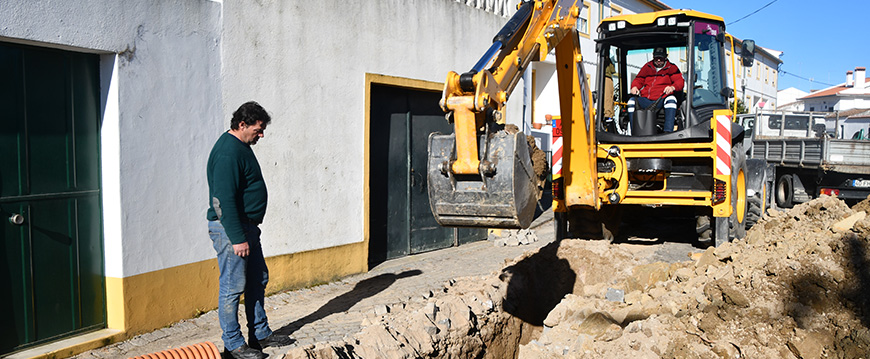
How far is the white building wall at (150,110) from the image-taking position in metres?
5.14

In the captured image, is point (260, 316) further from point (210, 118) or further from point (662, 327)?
point (662, 327)

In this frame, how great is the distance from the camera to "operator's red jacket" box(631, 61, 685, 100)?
7.39 metres

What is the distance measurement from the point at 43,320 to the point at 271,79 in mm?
3075

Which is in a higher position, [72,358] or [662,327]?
[662,327]

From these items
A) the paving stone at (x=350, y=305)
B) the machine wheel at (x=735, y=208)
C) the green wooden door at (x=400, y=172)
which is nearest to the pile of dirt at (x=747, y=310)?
the paving stone at (x=350, y=305)

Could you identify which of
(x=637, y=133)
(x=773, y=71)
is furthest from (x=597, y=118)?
(x=773, y=71)

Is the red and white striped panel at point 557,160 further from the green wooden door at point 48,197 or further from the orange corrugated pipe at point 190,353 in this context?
the green wooden door at point 48,197

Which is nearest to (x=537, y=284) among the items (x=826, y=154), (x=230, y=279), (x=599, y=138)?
(x=599, y=138)

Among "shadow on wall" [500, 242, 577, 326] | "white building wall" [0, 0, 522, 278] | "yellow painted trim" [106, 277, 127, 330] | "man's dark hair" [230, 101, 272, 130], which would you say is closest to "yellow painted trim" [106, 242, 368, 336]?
"yellow painted trim" [106, 277, 127, 330]

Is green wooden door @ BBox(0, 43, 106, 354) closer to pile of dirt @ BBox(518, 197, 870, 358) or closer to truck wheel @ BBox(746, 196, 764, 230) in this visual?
pile of dirt @ BBox(518, 197, 870, 358)

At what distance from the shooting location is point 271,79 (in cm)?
676

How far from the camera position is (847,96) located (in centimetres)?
5056

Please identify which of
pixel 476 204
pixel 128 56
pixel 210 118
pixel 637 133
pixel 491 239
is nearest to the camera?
pixel 476 204

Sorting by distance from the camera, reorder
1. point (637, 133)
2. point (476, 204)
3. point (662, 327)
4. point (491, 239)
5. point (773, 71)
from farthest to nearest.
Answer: point (773, 71)
point (491, 239)
point (637, 133)
point (662, 327)
point (476, 204)
